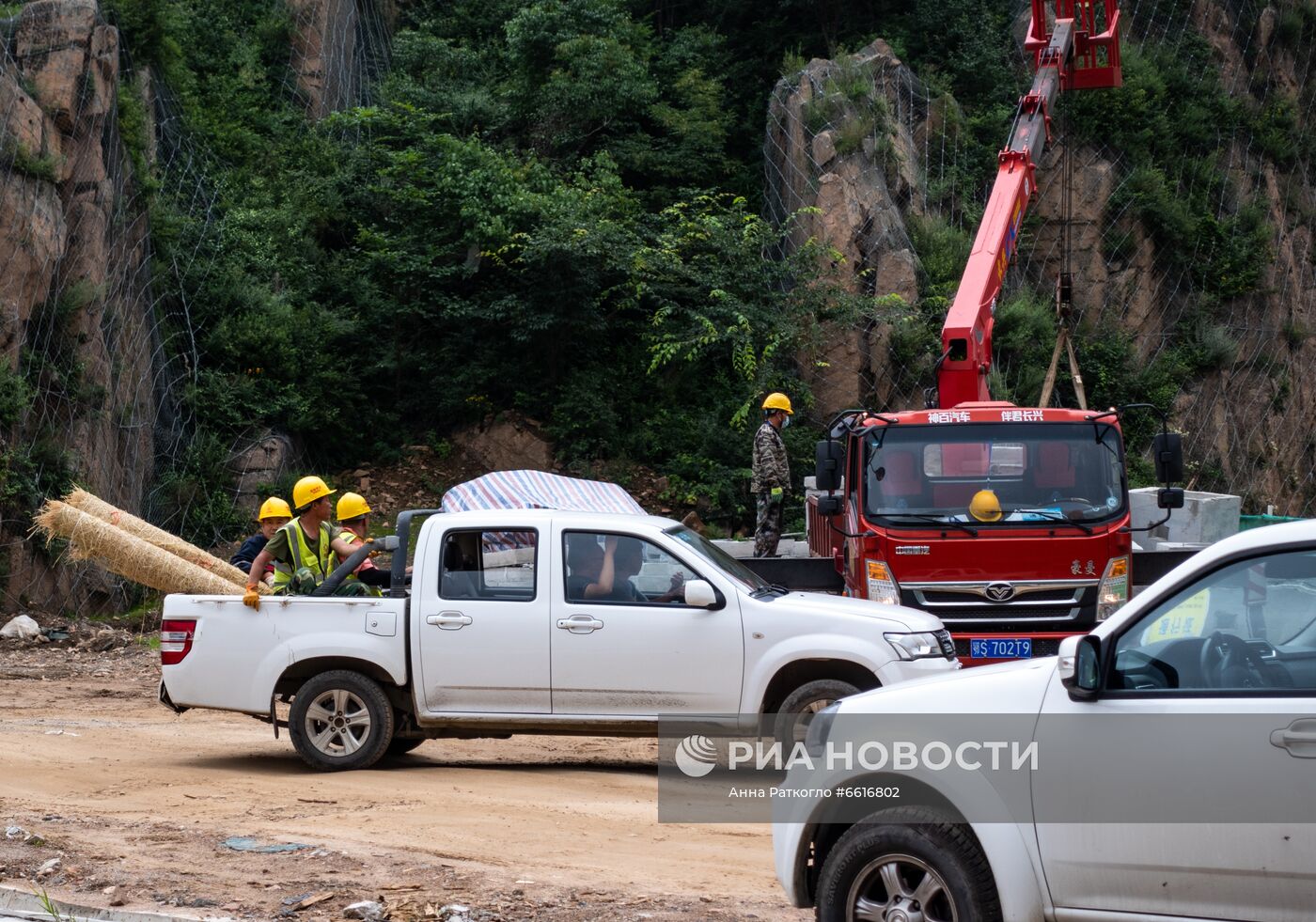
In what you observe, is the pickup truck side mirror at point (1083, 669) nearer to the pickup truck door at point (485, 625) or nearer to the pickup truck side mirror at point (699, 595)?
the pickup truck side mirror at point (699, 595)

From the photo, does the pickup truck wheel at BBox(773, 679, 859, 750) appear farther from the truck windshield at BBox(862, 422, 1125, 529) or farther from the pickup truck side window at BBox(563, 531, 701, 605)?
the truck windshield at BBox(862, 422, 1125, 529)

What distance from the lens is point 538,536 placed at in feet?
30.6

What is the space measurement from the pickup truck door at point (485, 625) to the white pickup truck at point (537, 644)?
0.03 ft

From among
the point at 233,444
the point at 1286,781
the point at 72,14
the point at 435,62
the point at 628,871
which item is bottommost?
the point at 628,871

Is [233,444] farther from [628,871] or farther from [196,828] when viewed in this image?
[628,871]

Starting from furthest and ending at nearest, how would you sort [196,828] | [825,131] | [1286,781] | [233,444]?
[825,131]
[233,444]
[196,828]
[1286,781]

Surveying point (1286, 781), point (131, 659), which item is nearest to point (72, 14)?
point (131, 659)

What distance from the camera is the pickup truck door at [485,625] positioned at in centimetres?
916

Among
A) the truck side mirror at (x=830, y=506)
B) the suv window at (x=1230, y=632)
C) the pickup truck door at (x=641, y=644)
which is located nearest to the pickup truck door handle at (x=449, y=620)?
the pickup truck door at (x=641, y=644)

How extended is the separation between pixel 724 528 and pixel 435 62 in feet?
41.1

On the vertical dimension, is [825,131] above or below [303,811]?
above

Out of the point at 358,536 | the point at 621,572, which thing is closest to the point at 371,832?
the point at 621,572

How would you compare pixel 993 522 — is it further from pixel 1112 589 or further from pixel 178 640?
pixel 178 640

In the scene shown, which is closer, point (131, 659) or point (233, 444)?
point (131, 659)
